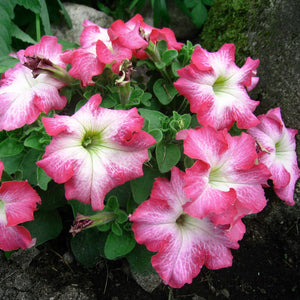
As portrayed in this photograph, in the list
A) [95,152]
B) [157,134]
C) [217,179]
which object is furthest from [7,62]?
[217,179]

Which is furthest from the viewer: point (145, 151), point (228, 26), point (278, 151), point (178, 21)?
point (178, 21)

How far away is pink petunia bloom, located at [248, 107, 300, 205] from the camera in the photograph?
1184mm

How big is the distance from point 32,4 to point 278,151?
4.83 feet

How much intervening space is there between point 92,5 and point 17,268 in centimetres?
186

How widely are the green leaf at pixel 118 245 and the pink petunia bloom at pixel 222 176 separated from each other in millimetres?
336

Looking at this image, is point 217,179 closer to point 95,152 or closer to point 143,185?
point 143,185

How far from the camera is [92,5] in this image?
227 cm

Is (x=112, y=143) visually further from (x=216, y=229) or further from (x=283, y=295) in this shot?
(x=283, y=295)

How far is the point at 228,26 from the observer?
1.73 m

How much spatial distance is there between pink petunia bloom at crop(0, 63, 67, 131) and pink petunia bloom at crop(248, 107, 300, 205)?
794 mm

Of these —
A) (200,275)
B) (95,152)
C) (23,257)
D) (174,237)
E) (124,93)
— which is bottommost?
(23,257)

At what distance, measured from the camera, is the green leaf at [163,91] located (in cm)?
123

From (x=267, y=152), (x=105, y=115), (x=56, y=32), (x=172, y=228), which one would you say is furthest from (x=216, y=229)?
(x=56, y=32)

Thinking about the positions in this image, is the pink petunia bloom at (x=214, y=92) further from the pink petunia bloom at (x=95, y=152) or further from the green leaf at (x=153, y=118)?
the pink petunia bloom at (x=95, y=152)
